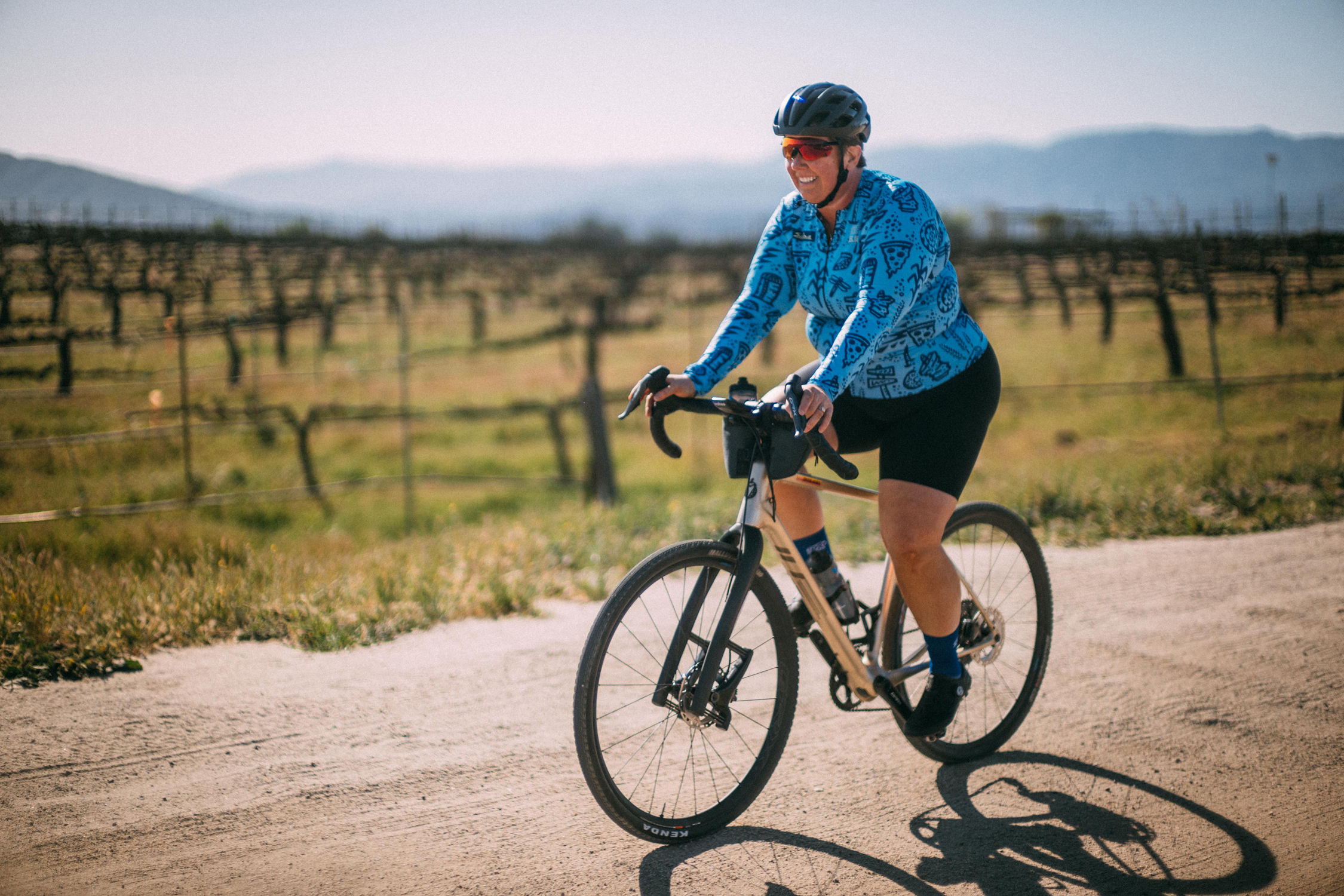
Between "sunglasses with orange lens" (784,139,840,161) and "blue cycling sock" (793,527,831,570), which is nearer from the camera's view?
"sunglasses with orange lens" (784,139,840,161)

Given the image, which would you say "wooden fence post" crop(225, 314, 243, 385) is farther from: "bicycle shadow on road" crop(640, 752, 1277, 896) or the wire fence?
"bicycle shadow on road" crop(640, 752, 1277, 896)

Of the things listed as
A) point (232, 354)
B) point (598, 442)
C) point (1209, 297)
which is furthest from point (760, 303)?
point (232, 354)

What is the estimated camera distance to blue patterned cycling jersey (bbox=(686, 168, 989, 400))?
8.51 ft

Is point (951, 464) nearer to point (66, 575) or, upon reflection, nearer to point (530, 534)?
point (530, 534)

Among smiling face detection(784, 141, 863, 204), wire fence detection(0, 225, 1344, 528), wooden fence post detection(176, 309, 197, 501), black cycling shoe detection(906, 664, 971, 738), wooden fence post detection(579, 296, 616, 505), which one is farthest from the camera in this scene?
wooden fence post detection(176, 309, 197, 501)

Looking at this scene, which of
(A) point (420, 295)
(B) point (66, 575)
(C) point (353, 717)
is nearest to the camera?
(C) point (353, 717)

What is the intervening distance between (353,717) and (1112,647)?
131 inches

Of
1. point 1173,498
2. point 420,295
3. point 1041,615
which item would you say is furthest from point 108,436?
point 420,295

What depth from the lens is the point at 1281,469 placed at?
24.3 feet

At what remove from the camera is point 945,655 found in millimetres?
2947

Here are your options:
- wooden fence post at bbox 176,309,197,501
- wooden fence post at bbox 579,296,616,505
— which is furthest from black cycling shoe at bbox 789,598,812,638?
wooden fence post at bbox 176,309,197,501

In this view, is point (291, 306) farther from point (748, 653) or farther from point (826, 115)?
point (748, 653)

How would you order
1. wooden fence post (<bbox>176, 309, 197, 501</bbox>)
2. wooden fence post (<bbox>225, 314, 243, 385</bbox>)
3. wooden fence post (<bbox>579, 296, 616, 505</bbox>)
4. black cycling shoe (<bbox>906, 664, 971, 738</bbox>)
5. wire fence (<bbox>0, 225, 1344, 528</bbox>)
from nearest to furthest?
black cycling shoe (<bbox>906, 664, 971, 738</bbox>)
wooden fence post (<bbox>579, 296, 616, 505</bbox>)
wire fence (<bbox>0, 225, 1344, 528</bbox>)
wooden fence post (<bbox>176, 309, 197, 501</bbox>)
wooden fence post (<bbox>225, 314, 243, 385</bbox>)

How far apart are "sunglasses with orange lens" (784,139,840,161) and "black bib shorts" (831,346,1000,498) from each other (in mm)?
761
